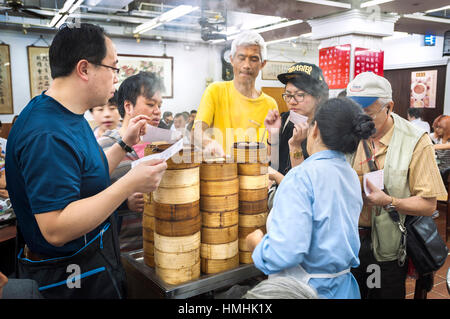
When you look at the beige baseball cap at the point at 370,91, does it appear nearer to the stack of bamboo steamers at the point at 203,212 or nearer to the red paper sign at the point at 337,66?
the stack of bamboo steamers at the point at 203,212

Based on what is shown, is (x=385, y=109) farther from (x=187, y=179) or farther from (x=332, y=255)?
(x=187, y=179)

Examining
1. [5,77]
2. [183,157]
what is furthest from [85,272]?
→ [5,77]

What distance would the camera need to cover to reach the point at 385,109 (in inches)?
57.8

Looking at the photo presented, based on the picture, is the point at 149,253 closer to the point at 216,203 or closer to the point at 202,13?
the point at 216,203

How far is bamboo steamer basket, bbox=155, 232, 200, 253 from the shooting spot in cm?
111

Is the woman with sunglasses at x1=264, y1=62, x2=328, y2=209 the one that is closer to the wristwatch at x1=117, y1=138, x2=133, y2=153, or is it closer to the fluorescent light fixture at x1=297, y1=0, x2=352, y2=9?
the wristwatch at x1=117, y1=138, x2=133, y2=153

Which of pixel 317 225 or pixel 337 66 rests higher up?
pixel 337 66

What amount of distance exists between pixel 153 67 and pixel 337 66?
354 centimetres

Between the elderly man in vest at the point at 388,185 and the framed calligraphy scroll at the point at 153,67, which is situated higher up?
the framed calligraphy scroll at the point at 153,67

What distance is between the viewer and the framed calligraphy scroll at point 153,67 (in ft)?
6.23

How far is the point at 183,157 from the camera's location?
110cm

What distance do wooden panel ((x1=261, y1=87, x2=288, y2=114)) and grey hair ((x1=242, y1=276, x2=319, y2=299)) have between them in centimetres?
122

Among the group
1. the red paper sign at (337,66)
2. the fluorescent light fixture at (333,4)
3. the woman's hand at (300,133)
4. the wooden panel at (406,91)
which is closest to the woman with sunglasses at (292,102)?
the woman's hand at (300,133)

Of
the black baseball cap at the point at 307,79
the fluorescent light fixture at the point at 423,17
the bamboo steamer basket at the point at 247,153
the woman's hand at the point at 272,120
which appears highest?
the fluorescent light fixture at the point at 423,17
